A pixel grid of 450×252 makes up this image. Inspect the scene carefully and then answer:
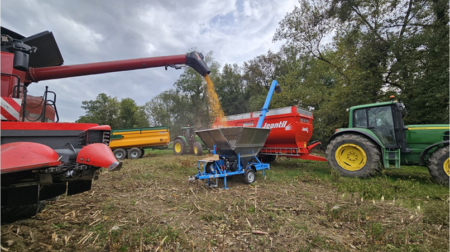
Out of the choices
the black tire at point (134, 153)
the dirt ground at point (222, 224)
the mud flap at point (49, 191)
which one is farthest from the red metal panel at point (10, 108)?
the black tire at point (134, 153)

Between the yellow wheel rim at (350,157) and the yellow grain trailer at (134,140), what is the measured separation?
9.92 metres

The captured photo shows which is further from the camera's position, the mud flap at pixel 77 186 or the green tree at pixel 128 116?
the green tree at pixel 128 116

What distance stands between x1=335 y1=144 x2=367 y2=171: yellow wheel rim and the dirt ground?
1.84 metres

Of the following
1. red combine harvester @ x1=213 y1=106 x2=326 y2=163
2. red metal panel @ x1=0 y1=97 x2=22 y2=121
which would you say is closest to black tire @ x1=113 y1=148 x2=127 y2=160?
red combine harvester @ x1=213 y1=106 x2=326 y2=163

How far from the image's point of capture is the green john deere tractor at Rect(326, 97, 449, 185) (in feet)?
17.5

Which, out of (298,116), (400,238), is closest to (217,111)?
(298,116)

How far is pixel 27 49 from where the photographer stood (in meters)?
2.46

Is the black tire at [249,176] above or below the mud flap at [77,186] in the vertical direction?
below

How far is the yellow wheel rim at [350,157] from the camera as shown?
577cm

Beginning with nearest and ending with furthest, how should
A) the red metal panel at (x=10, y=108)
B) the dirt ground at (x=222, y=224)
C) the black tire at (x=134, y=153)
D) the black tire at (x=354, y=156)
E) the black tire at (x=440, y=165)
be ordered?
the red metal panel at (x=10, y=108) < the dirt ground at (x=222, y=224) < the black tire at (x=440, y=165) < the black tire at (x=354, y=156) < the black tire at (x=134, y=153)

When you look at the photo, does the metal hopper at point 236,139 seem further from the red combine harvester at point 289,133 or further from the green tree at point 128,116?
the green tree at point 128,116

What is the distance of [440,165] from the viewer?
4.64 metres

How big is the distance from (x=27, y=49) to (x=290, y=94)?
16535 millimetres

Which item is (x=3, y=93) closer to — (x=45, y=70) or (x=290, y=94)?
(x=45, y=70)
